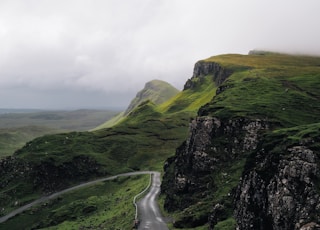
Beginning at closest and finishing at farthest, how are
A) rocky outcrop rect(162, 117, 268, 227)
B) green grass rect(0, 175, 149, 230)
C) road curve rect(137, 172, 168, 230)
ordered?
1. road curve rect(137, 172, 168, 230)
2. rocky outcrop rect(162, 117, 268, 227)
3. green grass rect(0, 175, 149, 230)

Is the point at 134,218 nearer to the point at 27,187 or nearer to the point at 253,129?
the point at 253,129

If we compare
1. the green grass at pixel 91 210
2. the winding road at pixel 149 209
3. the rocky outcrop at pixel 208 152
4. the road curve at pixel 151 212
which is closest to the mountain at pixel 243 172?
the rocky outcrop at pixel 208 152

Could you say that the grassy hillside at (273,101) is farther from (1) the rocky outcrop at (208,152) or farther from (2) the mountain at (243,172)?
(1) the rocky outcrop at (208,152)

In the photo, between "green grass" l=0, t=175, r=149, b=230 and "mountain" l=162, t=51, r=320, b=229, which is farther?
"green grass" l=0, t=175, r=149, b=230

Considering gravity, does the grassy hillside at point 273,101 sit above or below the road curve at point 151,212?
above

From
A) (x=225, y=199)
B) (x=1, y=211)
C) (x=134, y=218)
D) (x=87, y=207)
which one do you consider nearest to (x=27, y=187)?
(x=1, y=211)

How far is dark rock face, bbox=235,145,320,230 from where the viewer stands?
56.7 m

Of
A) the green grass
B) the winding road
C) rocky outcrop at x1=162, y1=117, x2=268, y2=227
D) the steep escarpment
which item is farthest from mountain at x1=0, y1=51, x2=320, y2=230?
the winding road

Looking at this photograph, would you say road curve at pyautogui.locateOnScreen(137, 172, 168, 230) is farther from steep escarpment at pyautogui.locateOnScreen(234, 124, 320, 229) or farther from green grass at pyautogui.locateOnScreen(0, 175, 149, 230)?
steep escarpment at pyautogui.locateOnScreen(234, 124, 320, 229)

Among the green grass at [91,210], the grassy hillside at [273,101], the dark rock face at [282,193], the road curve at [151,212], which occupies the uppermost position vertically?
the grassy hillside at [273,101]

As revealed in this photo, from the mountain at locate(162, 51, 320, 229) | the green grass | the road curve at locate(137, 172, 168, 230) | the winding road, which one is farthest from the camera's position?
the green grass

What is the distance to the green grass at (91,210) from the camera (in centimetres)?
11847

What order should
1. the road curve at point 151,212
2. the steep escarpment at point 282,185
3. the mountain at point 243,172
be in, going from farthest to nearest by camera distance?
the road curve at point 151,212
the mountain at point 243,172
the steep escarpment at point 282,185

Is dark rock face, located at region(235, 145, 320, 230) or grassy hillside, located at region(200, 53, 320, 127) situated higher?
grassy hillside, located at region(200, 53, 320, 127)
